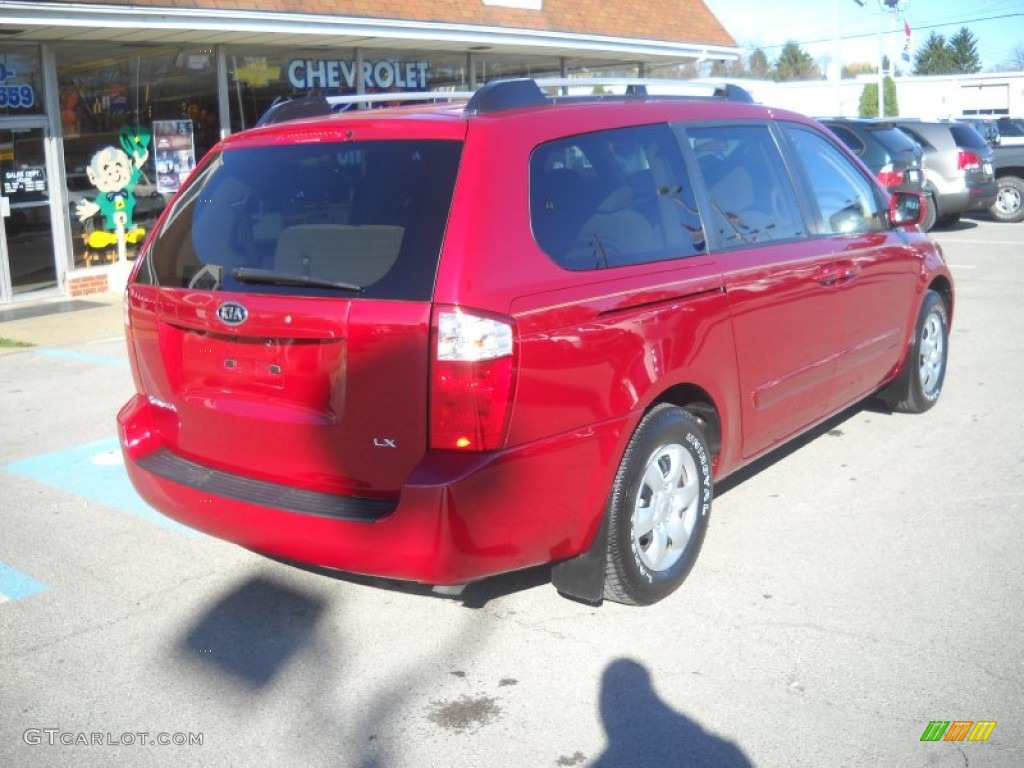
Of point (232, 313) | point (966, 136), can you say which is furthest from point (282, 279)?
point (966, 136)

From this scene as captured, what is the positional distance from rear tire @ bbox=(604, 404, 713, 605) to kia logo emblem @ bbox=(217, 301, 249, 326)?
1446 mm

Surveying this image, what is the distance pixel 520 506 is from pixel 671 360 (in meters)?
0.95

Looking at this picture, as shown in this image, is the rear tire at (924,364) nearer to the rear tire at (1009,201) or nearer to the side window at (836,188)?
the side window at (836,188)

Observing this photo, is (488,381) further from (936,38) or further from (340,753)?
(936,38)

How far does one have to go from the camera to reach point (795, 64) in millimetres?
99250

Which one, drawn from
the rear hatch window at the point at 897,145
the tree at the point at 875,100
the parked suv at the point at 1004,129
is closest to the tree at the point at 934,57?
Answer: the tree at the point at 875,100

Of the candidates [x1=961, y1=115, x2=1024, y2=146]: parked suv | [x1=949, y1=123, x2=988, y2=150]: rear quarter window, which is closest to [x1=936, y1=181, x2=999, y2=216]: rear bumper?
[x1=949, y1=123, x2=988, y2=150]: rear quarter window

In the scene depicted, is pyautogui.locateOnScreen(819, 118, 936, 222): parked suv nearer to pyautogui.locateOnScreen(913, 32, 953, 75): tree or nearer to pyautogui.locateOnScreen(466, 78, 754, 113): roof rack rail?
pyautogui.locateOnScreen(466, 78, 754, 113): roof rack rail

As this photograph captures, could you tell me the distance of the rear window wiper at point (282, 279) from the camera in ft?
12.2

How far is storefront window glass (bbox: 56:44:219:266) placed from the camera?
13305 mm

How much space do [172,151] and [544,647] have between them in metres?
11.9

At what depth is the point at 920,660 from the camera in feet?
12.9

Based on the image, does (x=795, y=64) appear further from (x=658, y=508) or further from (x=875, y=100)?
(x=658, y=508)

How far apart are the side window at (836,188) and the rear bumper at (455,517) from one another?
90.3 inches
